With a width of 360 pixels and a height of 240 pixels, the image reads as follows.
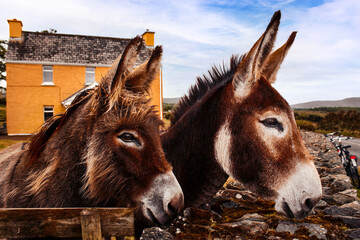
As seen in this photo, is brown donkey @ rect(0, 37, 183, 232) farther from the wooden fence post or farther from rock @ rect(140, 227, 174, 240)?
rock @ rect(140, 227, 174, 240)

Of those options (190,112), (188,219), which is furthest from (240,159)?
(188,219)

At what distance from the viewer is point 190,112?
3002 millimetres

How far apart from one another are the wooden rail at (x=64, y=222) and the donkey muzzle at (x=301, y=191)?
4.59ft

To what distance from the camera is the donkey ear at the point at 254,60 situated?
227 cm

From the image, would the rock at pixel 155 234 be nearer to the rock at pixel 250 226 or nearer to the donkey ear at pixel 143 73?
the rock at pixel 250 226

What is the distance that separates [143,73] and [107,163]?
3.07 ft

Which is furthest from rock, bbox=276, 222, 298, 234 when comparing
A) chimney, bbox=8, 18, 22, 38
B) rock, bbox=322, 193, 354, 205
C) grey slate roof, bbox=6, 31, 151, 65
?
chimney, bbox=8, 18, 22, 38

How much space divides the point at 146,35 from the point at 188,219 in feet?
70.5

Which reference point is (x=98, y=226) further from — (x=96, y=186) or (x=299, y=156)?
(x=299, y=156)

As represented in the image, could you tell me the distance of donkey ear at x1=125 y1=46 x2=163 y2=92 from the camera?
2.41 m

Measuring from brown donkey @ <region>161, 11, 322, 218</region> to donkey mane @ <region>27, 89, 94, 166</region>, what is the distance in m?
1.14

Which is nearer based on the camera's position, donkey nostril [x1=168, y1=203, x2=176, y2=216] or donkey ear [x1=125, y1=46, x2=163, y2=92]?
donkey nostril [x1=168, y1=203, x2=176, y2=216]

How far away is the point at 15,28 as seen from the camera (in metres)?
21.9

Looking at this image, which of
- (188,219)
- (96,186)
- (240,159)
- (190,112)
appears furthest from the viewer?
(188,219)
